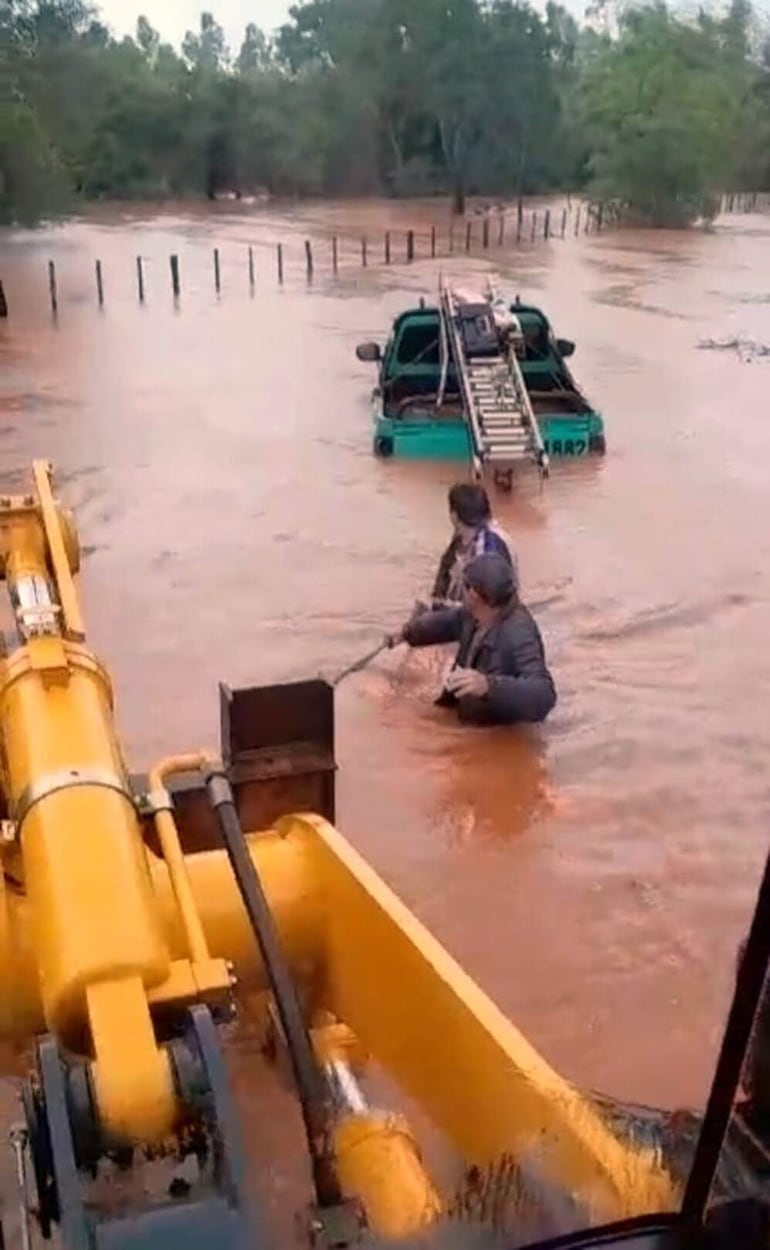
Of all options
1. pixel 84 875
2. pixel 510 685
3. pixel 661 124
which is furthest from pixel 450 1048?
pixel 661 124

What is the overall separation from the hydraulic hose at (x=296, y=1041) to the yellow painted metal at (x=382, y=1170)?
70 millimetres

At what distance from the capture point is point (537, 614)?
37.8ft

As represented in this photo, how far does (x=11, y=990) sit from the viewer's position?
300 centimetres

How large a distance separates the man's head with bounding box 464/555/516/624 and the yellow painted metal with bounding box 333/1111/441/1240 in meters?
5.12

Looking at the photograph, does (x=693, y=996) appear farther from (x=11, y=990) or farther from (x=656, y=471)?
(x=656, y=471)

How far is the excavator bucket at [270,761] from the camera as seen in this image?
3756 mm

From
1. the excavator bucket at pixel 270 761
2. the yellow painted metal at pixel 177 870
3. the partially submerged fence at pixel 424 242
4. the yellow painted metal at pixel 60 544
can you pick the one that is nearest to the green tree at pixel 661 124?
the partially submerged fence at pixel 424 242

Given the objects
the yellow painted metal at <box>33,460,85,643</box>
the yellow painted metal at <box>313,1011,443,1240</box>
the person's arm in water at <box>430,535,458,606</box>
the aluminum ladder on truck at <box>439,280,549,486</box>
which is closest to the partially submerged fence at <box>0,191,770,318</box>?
the aluminum ladder on truck at <box>439,280,549,486</box>

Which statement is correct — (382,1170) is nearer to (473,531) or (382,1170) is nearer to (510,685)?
(510,685)

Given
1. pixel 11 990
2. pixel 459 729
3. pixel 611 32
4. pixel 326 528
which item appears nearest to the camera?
pixel 11 990

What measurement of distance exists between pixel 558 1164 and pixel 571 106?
70.8 meters

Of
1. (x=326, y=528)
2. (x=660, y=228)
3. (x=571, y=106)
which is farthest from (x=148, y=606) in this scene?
(x=571, y=106)

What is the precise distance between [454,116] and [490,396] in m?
51.5

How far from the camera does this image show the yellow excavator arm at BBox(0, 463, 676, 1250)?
214 cm
